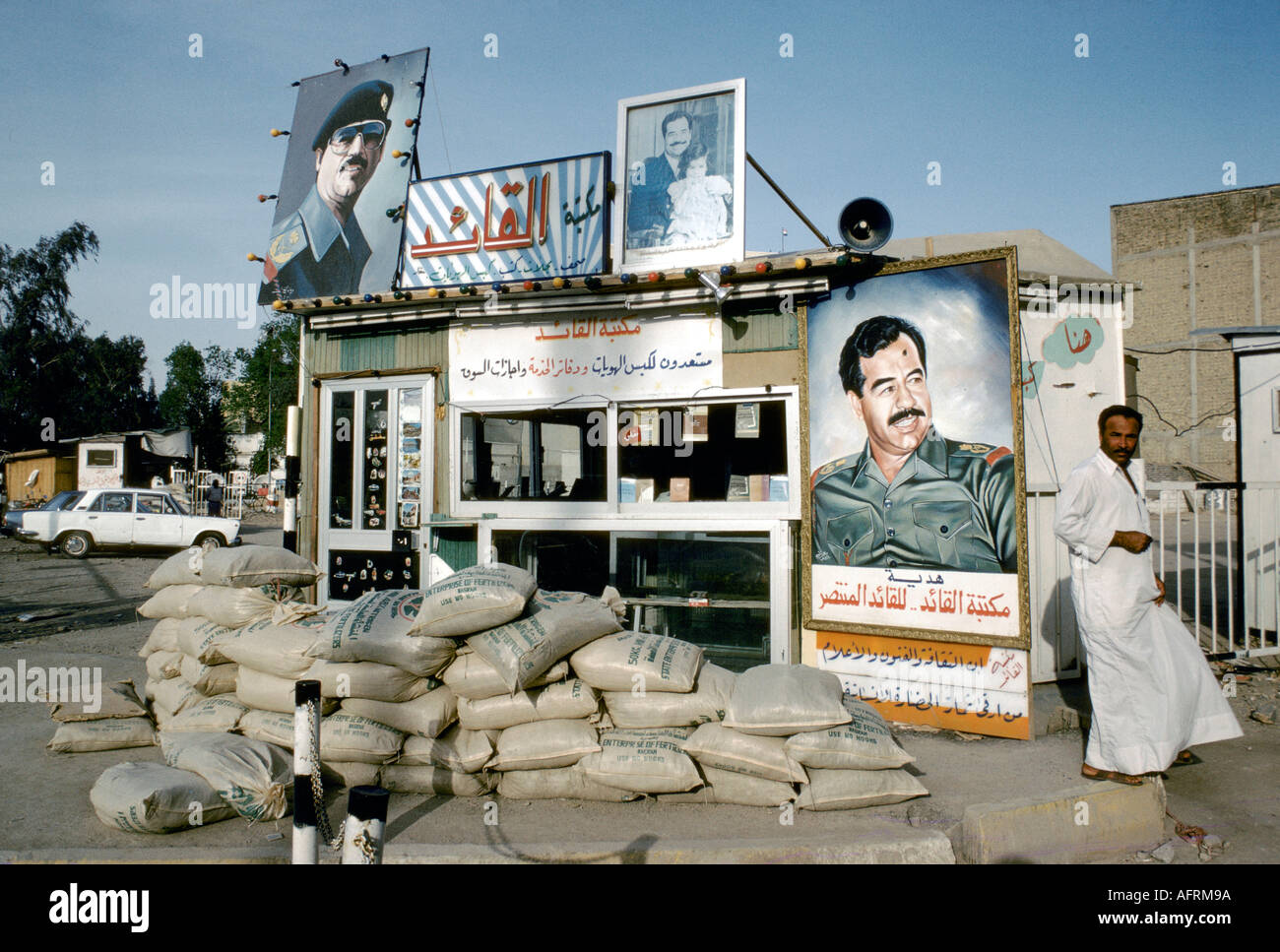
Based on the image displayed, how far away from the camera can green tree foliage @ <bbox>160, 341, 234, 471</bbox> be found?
152 feet

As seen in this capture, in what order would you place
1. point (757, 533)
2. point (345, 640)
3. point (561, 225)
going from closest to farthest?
point (345, 640), point (757, 533), point (561, 225)

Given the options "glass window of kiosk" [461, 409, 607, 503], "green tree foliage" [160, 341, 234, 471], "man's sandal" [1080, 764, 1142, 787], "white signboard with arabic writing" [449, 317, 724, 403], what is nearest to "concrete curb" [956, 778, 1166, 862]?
"man's sandal" [1080, 764, 1142, 787]

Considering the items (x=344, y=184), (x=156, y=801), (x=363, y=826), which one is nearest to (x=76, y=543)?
(x=344, y=184)

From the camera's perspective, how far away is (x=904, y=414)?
18.8ft

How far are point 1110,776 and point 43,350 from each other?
48.7 metres

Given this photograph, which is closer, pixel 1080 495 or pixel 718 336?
pixel 1080 495

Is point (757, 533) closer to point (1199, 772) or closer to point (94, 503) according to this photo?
point (1199, 772)

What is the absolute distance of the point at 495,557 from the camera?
7082 millimetres

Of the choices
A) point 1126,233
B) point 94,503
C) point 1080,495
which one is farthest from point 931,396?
point 1126,233

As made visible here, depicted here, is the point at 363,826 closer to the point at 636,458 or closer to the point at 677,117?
the point at 636,458

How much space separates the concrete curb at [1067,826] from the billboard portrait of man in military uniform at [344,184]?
6733mm

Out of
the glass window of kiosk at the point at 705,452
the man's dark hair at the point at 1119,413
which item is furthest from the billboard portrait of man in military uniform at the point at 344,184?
the man's dark hair at the point at 1119,413

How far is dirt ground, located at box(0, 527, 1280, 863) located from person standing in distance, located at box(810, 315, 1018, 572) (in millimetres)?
1228
